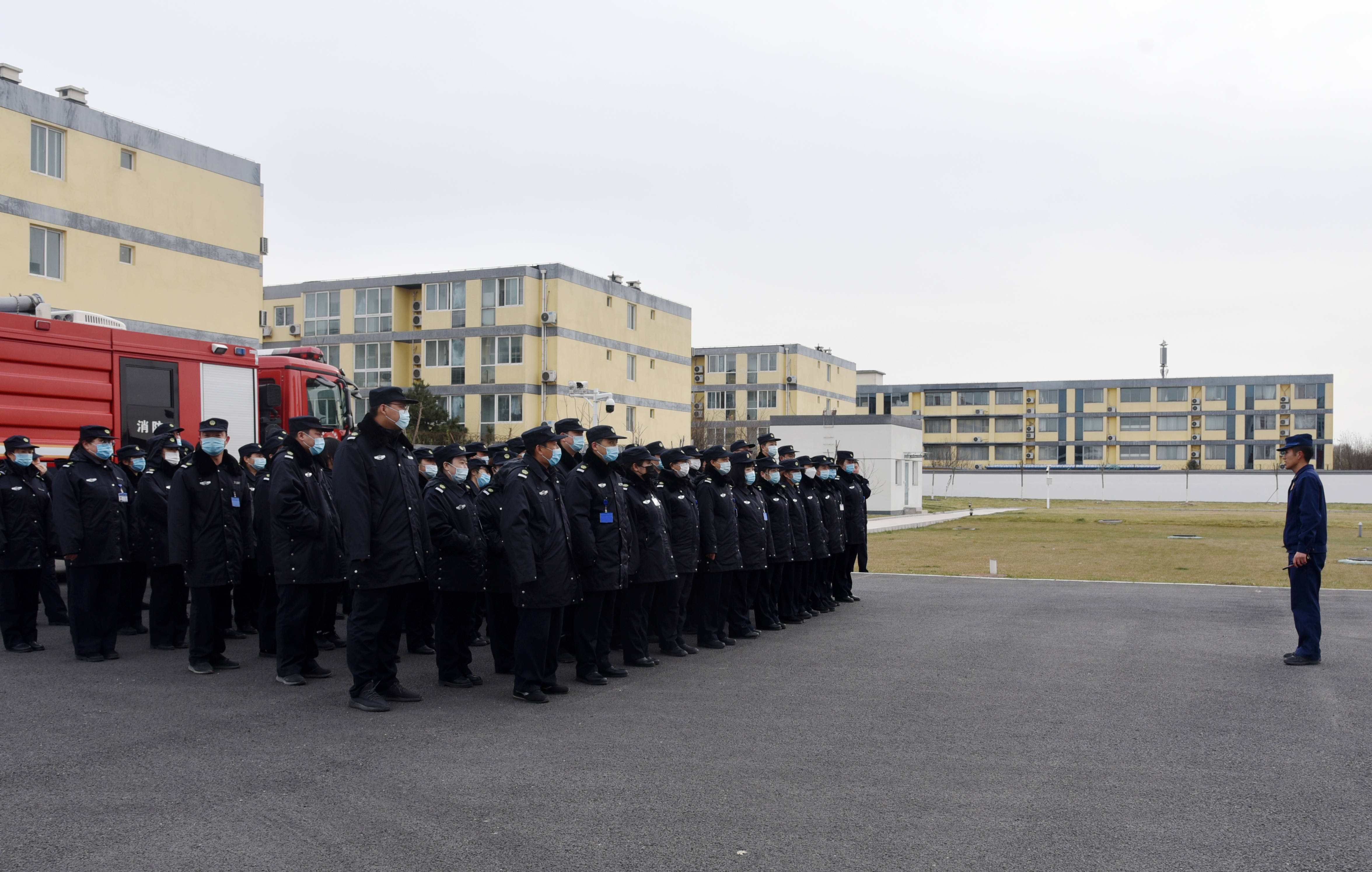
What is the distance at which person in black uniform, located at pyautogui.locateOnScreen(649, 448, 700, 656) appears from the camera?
33.1 feet

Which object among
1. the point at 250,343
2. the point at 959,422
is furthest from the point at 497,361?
the point at 959,422

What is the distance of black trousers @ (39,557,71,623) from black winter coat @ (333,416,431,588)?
6.20 meters

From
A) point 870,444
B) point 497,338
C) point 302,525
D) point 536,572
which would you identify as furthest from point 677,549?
point 497,338

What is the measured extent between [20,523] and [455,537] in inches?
181

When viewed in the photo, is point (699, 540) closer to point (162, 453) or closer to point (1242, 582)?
point (162, 453)

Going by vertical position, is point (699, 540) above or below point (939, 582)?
above

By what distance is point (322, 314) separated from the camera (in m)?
55.7

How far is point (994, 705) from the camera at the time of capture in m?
7.67

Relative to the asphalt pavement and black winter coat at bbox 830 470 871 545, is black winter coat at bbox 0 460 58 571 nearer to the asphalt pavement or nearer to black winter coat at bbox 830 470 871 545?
the asphalt pavement

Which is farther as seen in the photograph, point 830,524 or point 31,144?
point 31,144

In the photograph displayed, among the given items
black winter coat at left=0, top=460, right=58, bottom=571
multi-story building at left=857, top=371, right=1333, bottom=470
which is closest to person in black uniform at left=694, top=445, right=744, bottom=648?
black winter coat at left=0, top=460, right=58, bottom=571

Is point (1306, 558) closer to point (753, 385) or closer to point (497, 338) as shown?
point (497, 338)

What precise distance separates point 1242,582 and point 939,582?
16.0 feet

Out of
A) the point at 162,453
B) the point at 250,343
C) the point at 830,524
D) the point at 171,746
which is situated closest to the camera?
the point at 171,746
